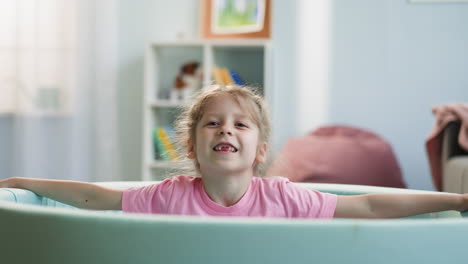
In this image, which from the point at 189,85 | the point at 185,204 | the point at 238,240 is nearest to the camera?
the point at 238,240

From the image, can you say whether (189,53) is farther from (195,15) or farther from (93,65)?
(93,65)

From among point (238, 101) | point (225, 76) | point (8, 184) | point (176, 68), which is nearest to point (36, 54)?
point (176, 68)

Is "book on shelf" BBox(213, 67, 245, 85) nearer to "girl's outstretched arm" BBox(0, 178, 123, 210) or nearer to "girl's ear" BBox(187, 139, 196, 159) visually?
"girl's ear" BBox(187, 139, 196, 159)

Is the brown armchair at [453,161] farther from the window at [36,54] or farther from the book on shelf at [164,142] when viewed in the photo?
the window at [36,54]

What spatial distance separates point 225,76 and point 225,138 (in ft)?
7.51

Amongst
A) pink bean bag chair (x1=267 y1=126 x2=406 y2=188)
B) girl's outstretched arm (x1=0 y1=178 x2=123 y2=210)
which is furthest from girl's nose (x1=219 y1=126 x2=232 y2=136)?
pink bean bag chair (x1=267 y1=126 x2=406 y2=188)

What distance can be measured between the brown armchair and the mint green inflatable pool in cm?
149

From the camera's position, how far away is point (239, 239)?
0.84 metres

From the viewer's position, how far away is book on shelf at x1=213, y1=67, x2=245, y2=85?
139 inches

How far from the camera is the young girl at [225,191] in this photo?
50.6 inches

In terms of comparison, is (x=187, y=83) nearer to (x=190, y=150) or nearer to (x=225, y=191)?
(x=190, y=150)

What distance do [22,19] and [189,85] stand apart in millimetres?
954

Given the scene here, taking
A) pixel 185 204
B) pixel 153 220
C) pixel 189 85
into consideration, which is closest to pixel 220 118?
pixel 185 204

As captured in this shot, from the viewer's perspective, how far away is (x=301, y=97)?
3.70 metres
